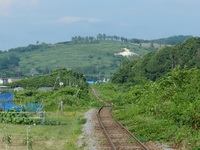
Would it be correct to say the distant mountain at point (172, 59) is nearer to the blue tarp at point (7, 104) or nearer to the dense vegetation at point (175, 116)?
the blue tarp at point (7, 104)

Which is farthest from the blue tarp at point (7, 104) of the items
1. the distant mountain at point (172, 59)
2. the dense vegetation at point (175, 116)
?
the distant mountain at point (172, 59)

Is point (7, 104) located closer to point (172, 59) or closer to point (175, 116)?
point (175, 116)

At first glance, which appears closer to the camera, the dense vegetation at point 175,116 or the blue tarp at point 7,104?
the dense vegetation at point 175,116

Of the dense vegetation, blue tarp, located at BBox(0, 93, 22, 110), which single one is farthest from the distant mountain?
the dense vegetation

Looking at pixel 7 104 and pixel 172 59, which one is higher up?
pixel 172 59

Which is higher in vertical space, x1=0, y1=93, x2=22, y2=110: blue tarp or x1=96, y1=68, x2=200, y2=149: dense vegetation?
x1=96, y1=68, x2=200, y2=149: dense vegetation

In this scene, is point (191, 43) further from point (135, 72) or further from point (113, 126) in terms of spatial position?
point (113, 126)

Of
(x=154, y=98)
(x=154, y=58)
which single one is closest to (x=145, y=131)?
(x=154, y=98)

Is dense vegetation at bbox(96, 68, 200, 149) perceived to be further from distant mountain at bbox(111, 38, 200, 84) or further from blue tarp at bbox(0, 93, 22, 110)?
distant mountain at bbox(111, 38, 200, 84)

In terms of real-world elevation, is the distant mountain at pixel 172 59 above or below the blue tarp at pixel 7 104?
above

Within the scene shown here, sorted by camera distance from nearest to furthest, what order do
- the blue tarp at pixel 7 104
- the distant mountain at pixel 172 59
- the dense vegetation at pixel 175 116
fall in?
1. the dense vegetation at pixel 175 116
2. the blue tarp at pixel 7 104
3. the distant mountain at pixel 172 59

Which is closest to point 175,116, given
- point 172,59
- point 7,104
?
point 7,104

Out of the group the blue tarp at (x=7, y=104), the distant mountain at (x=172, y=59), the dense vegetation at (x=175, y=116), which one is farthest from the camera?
the distant mountain at (x=172, y=59)

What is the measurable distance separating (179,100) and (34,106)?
65.5 feet
